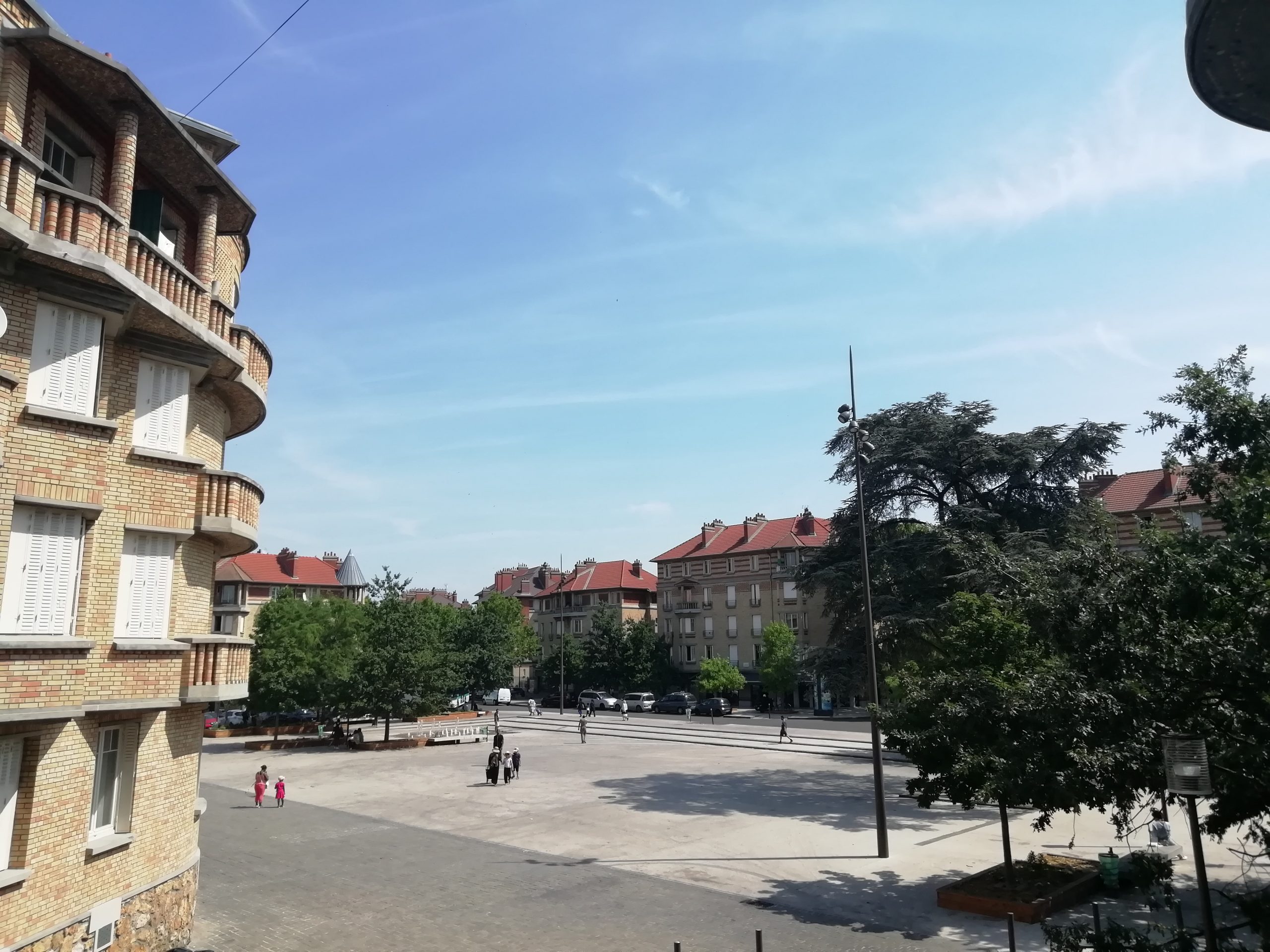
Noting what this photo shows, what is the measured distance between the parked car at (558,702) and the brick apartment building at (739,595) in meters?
10.5

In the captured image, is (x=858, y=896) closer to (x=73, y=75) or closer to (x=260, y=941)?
Answer: (x=260, y=941)

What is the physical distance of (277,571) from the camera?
92625 mm

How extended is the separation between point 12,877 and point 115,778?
236cm

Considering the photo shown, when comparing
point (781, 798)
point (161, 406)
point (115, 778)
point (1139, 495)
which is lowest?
point (781, 798)

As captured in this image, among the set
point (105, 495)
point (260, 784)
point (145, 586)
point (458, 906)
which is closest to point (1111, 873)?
point (458, 906)

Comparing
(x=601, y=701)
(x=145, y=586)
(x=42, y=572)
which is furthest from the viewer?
(x=601, y=701)

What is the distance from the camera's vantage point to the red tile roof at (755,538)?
7669 cm

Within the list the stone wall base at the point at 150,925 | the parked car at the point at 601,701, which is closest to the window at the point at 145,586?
the stone wall base at the point at 150,925

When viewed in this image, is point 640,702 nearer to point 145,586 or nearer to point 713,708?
point 713,708

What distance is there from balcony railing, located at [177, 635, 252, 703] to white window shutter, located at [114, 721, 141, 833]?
80cm

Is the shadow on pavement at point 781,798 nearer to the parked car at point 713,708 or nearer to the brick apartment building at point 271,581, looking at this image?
the parked car at point 713,708

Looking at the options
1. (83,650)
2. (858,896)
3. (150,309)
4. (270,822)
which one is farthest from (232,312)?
(270,822)

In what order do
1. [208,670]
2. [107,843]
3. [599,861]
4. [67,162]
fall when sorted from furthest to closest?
1. [599,861]
2. [208,670]
3. [67,162]
4. [107,843]

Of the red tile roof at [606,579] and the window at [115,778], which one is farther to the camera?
the red tile roof at [606,579]
